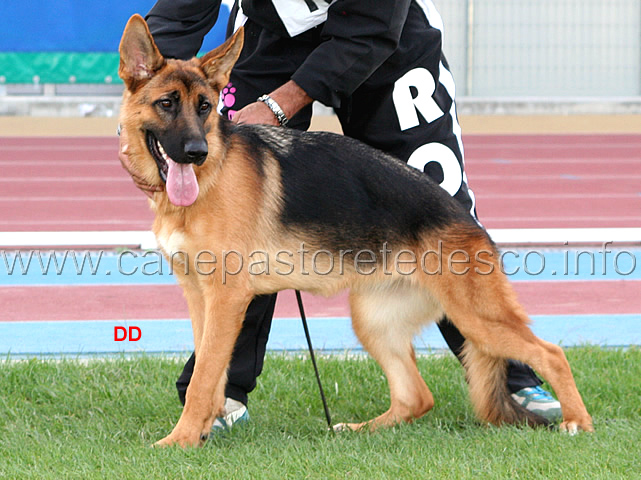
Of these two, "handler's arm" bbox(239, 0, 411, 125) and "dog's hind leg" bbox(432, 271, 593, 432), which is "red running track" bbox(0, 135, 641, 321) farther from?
"handler's arm" bbox(239, 0, 411, 125)

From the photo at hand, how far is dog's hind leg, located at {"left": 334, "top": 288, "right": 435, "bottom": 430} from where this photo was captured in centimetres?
410

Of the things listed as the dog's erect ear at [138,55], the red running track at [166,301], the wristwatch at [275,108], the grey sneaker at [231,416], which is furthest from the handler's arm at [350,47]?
the red running track at [166,301]

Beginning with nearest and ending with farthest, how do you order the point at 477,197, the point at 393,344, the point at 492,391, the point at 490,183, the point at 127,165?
1. the point at 127,165
2. the point at 492,391
3. the point at 393,344
4. the point at 477,197
5. the point at 490,183

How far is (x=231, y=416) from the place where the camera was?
4.13 meters

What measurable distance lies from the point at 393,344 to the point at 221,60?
1523 millimetres

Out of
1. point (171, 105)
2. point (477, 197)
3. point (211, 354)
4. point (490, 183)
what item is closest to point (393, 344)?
point (211, 354)

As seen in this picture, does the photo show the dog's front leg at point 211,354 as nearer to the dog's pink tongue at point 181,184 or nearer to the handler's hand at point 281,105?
the dog's pink tongue at point 181,184

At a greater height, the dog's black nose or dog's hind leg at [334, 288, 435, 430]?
the dog's black nose

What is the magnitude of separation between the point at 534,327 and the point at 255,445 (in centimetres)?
259

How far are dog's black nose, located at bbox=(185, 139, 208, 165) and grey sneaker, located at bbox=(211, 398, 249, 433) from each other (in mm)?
1279

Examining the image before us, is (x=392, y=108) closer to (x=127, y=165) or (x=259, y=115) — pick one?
(x=259, y=115)

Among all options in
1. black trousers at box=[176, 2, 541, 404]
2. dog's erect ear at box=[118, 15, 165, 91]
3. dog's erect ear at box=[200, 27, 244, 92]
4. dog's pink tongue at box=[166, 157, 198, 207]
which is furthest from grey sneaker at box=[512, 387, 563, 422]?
dog's erect ear at box=[118, 15, 165, 91]

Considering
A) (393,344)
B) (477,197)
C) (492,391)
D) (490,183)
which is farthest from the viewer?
(490,183)

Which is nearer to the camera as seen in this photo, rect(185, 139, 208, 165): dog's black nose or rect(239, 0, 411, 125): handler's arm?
rect(185, 139, 208, 165): dog's black nose
